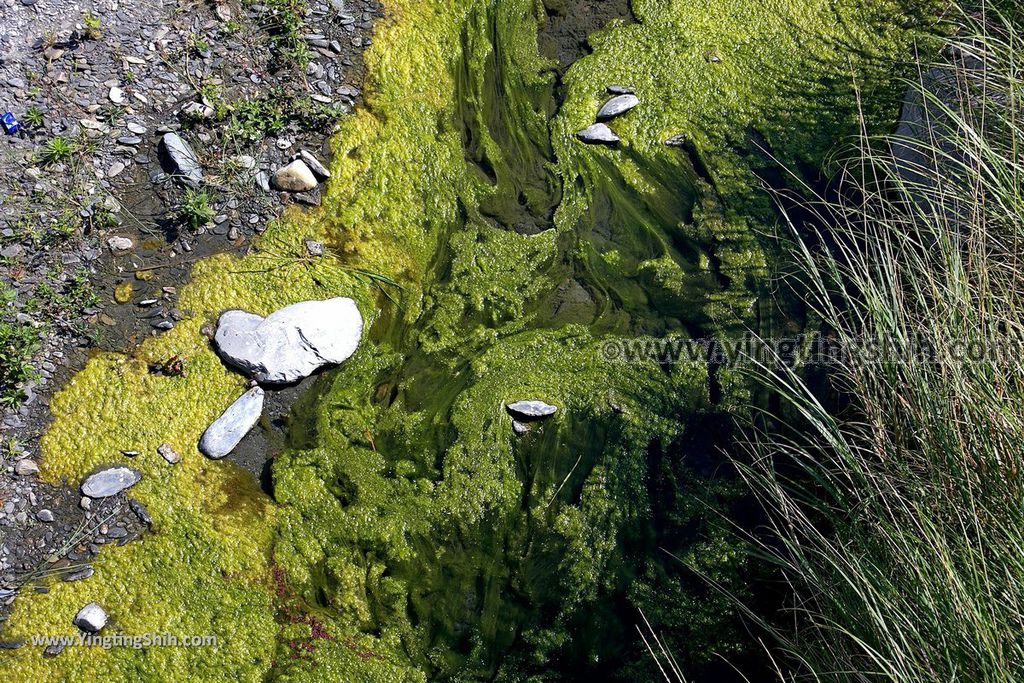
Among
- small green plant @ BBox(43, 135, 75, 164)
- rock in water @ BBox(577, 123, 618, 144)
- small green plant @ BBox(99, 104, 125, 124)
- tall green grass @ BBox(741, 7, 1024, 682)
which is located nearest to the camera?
tall green grass @ BBox(741, 7, 1024, 682)

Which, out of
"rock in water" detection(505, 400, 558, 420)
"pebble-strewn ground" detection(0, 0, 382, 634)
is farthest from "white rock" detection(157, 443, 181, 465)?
"rock in water" detection(505, 400, 558, 420)

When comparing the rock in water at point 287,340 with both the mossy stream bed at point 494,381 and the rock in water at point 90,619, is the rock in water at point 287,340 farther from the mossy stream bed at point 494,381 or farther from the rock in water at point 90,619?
the rock in water at point 90,619

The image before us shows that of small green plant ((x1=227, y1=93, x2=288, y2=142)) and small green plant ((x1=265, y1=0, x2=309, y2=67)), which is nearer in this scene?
small green plant ((x1=227, y1=93, x2=288, y2=142))

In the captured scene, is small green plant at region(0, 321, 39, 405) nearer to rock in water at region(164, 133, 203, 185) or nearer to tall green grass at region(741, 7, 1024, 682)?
rock in water at region(164, 133, 203, 185)

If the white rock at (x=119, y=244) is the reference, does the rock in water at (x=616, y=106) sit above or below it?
above

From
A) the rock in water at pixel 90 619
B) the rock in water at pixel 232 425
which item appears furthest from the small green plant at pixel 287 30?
the rock in water at pixel 90 619

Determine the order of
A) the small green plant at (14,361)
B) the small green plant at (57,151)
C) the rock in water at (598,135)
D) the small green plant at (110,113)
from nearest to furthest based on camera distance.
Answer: the small green plant at (14,361) → the small green plant at (57,151) → the small green plant at (110,113) → the rock in water at (598,135)

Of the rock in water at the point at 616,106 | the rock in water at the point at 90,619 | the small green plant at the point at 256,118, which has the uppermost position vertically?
the rock in water at the point at 616,106
